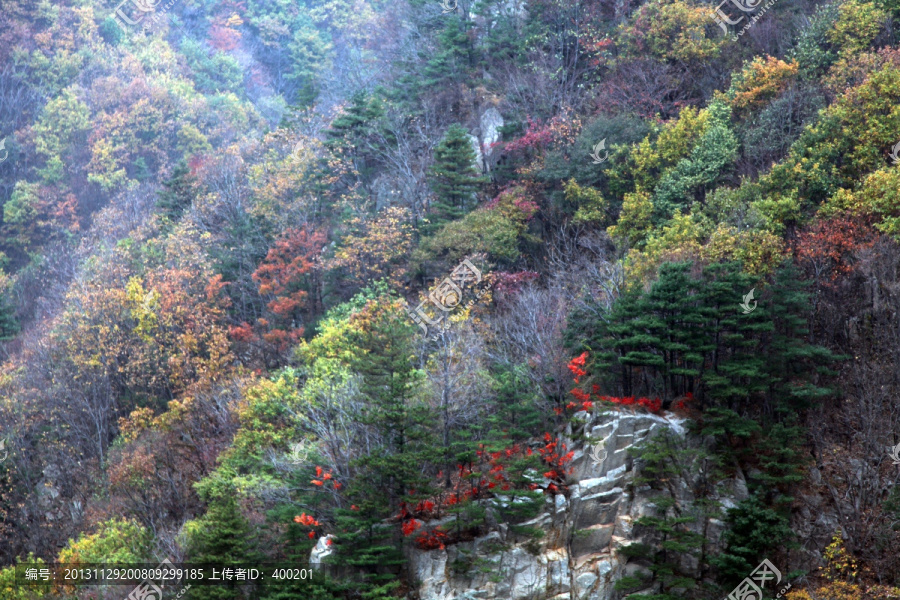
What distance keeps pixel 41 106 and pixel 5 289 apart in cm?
1606

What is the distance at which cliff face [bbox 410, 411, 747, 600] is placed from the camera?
20.1m

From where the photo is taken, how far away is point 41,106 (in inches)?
2196

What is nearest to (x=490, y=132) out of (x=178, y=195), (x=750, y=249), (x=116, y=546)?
(x=750, y=249)

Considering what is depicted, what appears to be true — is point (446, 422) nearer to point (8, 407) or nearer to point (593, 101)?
point (593, 101)

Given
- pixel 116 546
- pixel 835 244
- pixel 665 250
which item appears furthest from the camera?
pixel 665 250

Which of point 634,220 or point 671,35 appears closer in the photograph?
point 634,220

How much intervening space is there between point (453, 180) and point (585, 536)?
1599 centimetres

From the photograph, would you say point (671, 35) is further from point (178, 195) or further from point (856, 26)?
point (178, 195)

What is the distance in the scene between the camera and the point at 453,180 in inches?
1254

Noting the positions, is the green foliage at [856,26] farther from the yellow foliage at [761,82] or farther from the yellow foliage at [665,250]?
the yellow foliage at [665,250]

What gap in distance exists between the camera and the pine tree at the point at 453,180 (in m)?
31.6

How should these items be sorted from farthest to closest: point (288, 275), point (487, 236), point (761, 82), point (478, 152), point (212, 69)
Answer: point (212, 69), point (478, 152), point (288, 275), point (487, 236), point (761, 82)

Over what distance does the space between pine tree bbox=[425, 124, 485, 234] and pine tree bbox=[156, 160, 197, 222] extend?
1559cm

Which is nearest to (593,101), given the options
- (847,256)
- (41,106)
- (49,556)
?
(847,256)
